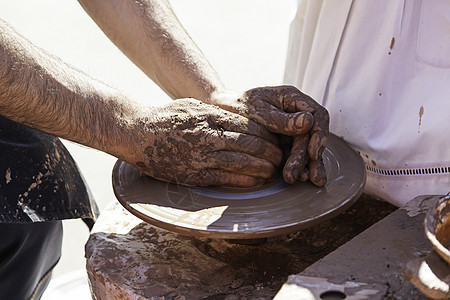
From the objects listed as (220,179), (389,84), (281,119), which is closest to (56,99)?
(220,179)

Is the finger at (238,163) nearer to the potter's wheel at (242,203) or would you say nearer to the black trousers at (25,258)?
the potter's wheel at (242,203)

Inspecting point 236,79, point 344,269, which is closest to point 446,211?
point 344,269

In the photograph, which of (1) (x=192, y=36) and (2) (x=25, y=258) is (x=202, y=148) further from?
(1) (x=192, y=36)

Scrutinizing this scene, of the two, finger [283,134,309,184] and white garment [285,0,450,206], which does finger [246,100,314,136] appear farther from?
white garment [285,0,450,206]

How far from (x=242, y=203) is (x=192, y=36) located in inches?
149

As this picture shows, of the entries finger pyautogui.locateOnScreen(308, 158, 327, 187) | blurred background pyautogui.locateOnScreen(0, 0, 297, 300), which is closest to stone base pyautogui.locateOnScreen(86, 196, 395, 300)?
finger pyautogui.locateOnScreen(308, 158, 327, 187)

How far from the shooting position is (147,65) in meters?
1.91

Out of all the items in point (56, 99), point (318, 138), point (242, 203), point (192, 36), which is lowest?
point (192, 36)

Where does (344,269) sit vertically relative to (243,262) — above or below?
above

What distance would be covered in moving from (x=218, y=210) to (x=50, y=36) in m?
4.15

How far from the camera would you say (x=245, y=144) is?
148 cm

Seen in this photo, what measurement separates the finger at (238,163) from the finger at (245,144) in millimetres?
12

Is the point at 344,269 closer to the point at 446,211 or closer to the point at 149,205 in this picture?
the point at 446,211

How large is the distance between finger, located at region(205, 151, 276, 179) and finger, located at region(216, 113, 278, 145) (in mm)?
67
